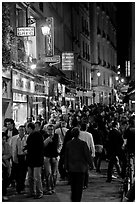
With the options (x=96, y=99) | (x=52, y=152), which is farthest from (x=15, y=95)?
(x=96, y=99)

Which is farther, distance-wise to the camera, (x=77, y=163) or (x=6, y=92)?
(x=6, y=92)

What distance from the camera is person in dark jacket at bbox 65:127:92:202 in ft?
29.6

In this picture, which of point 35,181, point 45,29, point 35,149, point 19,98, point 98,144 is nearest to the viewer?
point 35,149

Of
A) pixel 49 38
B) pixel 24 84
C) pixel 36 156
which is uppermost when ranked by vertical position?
pixel 49 38

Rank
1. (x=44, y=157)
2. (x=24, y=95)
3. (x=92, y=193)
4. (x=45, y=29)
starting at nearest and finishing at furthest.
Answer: (x=92, y=193) → (x=44, y=157) → (x=24, y=95) → (x=45, y=29)

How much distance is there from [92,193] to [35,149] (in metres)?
1.93

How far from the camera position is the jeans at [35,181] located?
34.0 feet

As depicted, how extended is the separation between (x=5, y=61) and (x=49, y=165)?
5.71m

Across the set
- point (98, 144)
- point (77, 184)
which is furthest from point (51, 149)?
point (98, 144)

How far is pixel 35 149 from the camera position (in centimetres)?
1023

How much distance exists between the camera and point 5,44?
15711 millimetres

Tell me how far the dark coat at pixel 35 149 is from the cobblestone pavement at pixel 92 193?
0.85 m

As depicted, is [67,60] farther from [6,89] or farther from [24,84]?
[6,89]

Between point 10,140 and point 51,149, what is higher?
point 10,140
